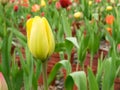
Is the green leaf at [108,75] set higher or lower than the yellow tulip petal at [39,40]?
lower

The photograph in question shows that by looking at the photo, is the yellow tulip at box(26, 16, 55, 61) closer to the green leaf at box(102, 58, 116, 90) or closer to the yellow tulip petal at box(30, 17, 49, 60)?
the yellow tulip petal at box(30, 17, 49, 60)

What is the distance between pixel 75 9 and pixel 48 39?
3.15 meters

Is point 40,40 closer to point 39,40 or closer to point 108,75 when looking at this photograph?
point 39,40

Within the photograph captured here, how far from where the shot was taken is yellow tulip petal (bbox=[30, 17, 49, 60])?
900 millimetres

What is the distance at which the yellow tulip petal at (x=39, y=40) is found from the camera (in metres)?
0.90

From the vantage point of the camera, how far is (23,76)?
1279 millimetres

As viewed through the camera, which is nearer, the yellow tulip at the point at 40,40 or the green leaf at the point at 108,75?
the yellow tulip at the point at 40,40

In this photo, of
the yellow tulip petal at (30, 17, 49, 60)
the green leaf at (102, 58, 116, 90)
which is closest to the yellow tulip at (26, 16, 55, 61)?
the yellow tulip petal at (30, 17, 49, 60)

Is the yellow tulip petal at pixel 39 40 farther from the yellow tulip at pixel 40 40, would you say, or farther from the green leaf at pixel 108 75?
the green leaf at pixel 108 75

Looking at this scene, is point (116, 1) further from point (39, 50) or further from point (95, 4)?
point (39, 50)

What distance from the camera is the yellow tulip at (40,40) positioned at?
2.96 feet

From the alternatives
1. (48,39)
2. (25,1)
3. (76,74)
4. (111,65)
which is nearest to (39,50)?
(48,39)

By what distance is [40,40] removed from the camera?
907 mm

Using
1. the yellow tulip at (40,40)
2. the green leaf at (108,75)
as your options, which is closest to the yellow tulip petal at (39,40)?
the yellow tulip at (40,40)
